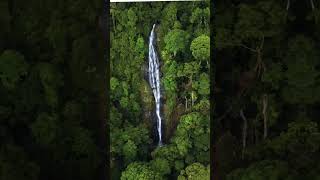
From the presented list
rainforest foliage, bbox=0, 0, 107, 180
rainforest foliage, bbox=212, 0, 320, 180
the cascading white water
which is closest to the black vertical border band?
rainforest foliage, bbox=212, 0, 320, 180

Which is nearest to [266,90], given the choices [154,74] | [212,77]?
[212,77]

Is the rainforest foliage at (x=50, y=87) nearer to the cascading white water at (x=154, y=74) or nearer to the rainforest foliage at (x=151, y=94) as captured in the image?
the rainforest foliage at (x=151, y=94)

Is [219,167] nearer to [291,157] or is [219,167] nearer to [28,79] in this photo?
[291,157]

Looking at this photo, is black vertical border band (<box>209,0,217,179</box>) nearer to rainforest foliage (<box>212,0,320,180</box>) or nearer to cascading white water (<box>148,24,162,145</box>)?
rainforest foliage (<box>212,0,320,180</box>)

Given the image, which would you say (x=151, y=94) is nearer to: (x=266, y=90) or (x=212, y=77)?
(x=212, y=77)

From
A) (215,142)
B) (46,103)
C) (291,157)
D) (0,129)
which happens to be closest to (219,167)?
(215,142)


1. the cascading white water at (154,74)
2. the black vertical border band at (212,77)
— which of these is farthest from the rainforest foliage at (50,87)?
the black vertical border band at (212,77)
